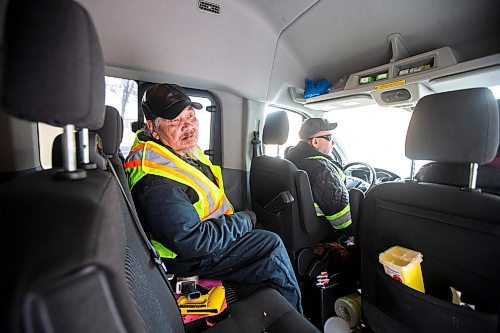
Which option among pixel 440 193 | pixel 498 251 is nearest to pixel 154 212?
pixel 440 193

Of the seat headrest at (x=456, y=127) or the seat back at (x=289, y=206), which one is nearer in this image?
the seat headrest at (x=456, y=127)

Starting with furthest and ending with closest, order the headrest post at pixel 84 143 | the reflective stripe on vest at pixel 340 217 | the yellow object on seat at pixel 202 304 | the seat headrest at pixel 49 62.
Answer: the reflective stripe on vest at pixel 340 217
the yellow object on seat at pixel 202 304
the headrest post at pixel 84 143
the seat headrest at pixel 49 62

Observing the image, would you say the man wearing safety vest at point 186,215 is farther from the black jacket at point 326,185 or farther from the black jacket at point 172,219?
the black jacket at point 326,185

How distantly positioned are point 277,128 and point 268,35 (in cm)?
105

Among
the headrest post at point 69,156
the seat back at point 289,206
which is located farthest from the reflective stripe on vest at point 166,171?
the headrest post at point 69,156

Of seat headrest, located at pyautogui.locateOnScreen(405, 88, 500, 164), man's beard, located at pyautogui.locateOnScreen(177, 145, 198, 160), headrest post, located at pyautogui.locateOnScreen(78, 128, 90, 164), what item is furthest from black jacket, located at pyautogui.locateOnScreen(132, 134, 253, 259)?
seat headrest, located at pyautogui.locateOnScreen(405, 88, 500, 164)

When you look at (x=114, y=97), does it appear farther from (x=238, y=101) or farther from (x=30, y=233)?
(x=30, y=233)

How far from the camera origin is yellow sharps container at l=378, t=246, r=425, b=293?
1.24 metres

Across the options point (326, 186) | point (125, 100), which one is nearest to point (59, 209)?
point (326, 186)

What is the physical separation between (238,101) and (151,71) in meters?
1.08

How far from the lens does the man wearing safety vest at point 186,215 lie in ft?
4.85

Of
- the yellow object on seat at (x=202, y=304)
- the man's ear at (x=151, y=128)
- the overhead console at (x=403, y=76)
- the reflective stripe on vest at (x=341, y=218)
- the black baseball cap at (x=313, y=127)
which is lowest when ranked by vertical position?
the yellow object on seat at (x=202, y=304)

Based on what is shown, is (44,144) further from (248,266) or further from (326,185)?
(326,185)

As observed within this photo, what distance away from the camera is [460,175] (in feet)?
4.59
